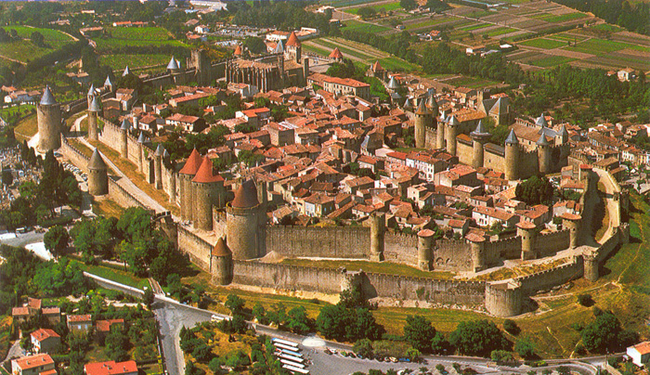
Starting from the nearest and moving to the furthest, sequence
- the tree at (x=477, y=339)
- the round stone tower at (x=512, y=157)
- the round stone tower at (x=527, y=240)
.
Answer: the tree at (x=477, y=339) → the round stone tower at (x=527, y=240) → the round stone tower at (x=512, y=157)

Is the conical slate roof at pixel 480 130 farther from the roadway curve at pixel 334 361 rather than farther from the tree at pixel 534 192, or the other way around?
the roadway curve at pixel 334 361

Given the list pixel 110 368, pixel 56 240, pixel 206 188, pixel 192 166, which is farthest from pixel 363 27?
pixel 110 368

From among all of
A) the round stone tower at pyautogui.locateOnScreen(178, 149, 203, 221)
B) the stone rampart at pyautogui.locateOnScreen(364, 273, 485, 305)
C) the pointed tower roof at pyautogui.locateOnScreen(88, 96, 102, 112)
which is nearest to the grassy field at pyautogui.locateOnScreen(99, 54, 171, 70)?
the pointed tower roof at pyautogui.locateOnScreen(88, 96, 102, 112)

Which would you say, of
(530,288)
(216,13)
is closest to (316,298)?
(530,288)

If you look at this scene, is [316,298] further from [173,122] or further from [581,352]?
[173,122]

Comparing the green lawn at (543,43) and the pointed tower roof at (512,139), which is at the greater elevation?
the pointed tower roof at (512,139)

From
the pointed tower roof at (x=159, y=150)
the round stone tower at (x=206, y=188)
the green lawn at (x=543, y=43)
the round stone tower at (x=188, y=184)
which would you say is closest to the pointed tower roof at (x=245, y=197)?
the round stone tower at (x=206, y=188)
